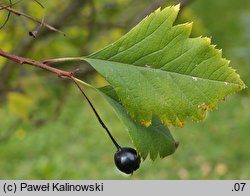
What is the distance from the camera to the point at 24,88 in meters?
2.99

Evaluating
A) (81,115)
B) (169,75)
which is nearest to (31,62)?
(169,75)

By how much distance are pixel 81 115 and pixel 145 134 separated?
567cm

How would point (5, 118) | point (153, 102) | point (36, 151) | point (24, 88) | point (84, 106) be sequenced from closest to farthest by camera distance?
point (153, 102)
point (24, 88)
point (36, 151)
point (5, 118)
point (84, 106)

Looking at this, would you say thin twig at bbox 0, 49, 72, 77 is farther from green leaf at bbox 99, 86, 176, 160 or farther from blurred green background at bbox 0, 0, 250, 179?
blurred green background at bbox 0, 0, 250, 179

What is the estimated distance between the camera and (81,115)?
6660mm

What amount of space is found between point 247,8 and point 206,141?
3.56m

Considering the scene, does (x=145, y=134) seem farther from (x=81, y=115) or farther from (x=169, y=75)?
(x=81, y=115)

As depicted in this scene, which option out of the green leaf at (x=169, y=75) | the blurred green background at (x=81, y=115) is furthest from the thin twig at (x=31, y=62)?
the blurred green background at (x=81, y=115)

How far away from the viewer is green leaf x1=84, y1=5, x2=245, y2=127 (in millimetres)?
978

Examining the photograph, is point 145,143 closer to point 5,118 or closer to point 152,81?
point 152,81

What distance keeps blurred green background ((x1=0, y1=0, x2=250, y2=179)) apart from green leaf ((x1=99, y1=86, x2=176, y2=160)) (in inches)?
11.7

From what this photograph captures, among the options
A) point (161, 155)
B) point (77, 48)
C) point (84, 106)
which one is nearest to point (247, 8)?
point (84, 106)

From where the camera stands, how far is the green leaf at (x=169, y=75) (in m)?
0.98

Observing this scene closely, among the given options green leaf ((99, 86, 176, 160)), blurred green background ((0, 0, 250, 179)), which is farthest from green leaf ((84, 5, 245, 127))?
blurred green background ((0, 0, 250, 179))
